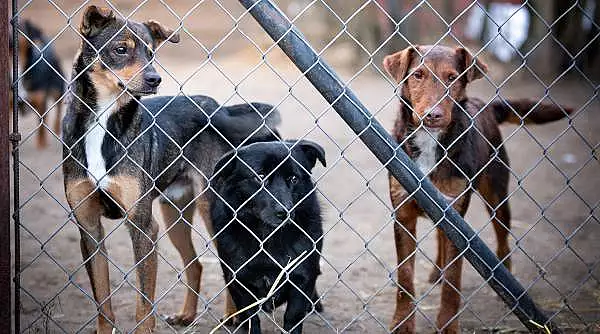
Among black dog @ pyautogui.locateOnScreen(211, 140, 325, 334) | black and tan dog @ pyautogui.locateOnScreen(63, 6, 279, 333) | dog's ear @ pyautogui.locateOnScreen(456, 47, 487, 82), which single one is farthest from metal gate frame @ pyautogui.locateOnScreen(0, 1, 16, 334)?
dog's ear @ pyautogui.locateOnScreen(456, 47, 487, 82)

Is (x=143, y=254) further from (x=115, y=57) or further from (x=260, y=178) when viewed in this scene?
(x=115, y=57)

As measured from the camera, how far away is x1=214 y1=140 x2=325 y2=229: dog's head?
3.84m

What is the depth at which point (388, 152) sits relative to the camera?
3.48 metres

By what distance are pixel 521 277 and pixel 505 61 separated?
9.01 metres

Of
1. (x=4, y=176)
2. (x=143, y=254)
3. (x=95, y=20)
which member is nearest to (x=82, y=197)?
(x=143, y=254)

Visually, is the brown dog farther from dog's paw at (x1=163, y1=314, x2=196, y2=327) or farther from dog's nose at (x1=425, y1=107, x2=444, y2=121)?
dog's paw at (x1=163, y1=314, x2=196, y2=327)

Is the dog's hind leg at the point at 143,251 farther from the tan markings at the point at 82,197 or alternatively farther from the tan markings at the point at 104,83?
the tan markings at the point at 104,83

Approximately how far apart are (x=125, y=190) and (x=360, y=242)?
8.66 feet

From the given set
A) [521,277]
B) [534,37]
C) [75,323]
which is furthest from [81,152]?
[534,37]

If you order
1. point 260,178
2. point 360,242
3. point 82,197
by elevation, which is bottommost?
point 360,242

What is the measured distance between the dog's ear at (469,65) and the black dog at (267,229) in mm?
987

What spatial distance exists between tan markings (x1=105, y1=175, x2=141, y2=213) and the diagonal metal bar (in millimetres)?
1083

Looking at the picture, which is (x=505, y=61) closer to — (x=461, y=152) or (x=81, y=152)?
(x=461, y=152)

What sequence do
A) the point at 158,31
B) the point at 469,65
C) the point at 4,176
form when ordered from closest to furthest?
the point at 4,176
the point at 158,31
the point at 469,65
